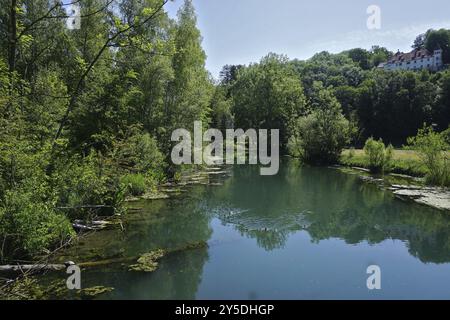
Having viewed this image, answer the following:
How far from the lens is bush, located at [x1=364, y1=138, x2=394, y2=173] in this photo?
3169cm

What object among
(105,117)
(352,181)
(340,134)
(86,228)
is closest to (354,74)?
(340,134)

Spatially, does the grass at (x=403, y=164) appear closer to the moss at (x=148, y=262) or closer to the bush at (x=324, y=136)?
the bush at (x=324, y=136)

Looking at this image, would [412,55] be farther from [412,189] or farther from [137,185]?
[137,185]

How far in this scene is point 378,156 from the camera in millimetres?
32094

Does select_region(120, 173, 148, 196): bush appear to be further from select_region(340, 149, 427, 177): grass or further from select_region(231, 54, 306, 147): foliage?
select_region(231, 54, 306, 147): foliage

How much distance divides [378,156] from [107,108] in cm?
2198

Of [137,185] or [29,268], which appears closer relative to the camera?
[29,268]

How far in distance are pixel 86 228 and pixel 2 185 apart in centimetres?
407

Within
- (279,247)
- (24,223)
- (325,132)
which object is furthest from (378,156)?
(24,223)

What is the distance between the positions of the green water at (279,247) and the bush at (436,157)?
3.89 m

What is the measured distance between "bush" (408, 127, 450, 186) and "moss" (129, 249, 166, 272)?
753 inches

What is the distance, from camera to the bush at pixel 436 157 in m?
24.2

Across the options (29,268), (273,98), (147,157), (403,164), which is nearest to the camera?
(29,268)

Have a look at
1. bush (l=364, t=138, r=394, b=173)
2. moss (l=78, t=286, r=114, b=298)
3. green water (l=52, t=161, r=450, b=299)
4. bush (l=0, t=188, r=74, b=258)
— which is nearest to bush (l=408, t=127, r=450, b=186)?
green water (l=52, t=161, r=450, b=299)
